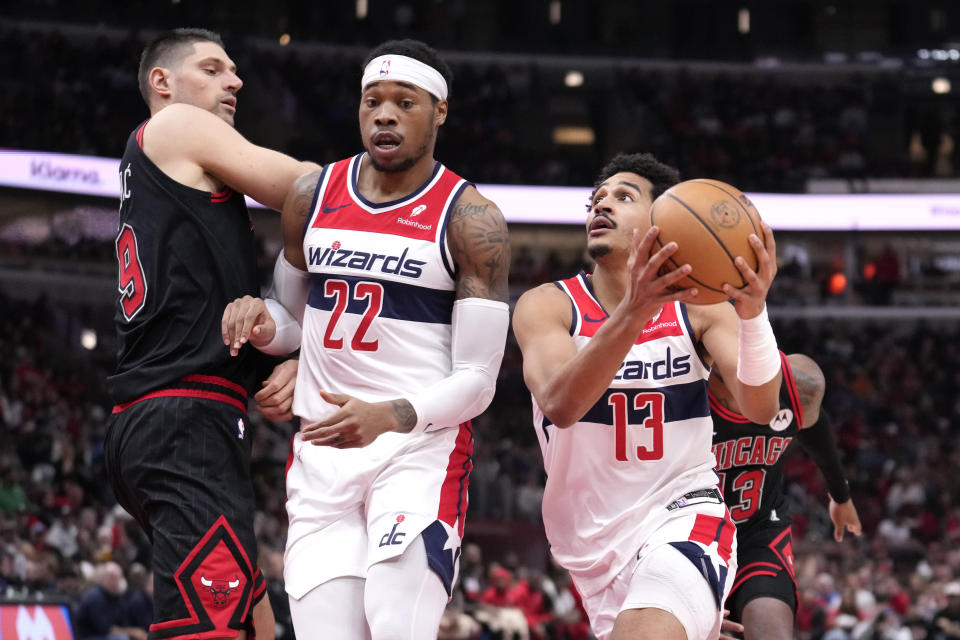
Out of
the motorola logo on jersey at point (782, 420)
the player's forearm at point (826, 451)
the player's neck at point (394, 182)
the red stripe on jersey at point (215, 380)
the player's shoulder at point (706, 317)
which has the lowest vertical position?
the player's forearm at point (826, 451)

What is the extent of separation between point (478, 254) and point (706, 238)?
0.96m

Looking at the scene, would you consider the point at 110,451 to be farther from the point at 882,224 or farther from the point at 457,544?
the point at 882,224

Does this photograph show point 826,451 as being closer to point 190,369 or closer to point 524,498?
point 190,369

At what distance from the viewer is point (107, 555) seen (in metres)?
→ 13.4

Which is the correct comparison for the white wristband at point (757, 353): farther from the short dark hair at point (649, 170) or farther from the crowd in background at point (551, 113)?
the crowd in background at point (551, 113)

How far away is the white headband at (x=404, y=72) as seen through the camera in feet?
15.9

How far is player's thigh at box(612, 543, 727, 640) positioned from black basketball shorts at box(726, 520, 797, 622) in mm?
1402

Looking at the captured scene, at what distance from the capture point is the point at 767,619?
5.95 m

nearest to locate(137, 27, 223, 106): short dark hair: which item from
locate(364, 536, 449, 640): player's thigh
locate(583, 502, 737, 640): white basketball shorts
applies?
locate(364, 536, 449, 640): player's thigh

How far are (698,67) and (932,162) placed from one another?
6.08 metres

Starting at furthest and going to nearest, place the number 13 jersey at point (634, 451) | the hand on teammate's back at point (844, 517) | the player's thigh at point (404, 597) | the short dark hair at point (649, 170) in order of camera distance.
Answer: the hand on teammate's back at point (844, 517)
the short dark hair at point (649, 170)
the number 13 jersey at point (634, 451)
the player's thigh at point (404, 597)

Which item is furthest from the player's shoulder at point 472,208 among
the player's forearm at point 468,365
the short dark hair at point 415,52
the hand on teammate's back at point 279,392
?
the hand on teammate's back at point 279,392

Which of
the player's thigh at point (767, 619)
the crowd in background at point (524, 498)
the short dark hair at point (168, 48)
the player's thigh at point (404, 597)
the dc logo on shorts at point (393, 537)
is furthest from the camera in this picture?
the crowd in background at point (524, 498)

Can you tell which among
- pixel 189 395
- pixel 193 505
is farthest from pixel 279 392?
pixel 193 505
